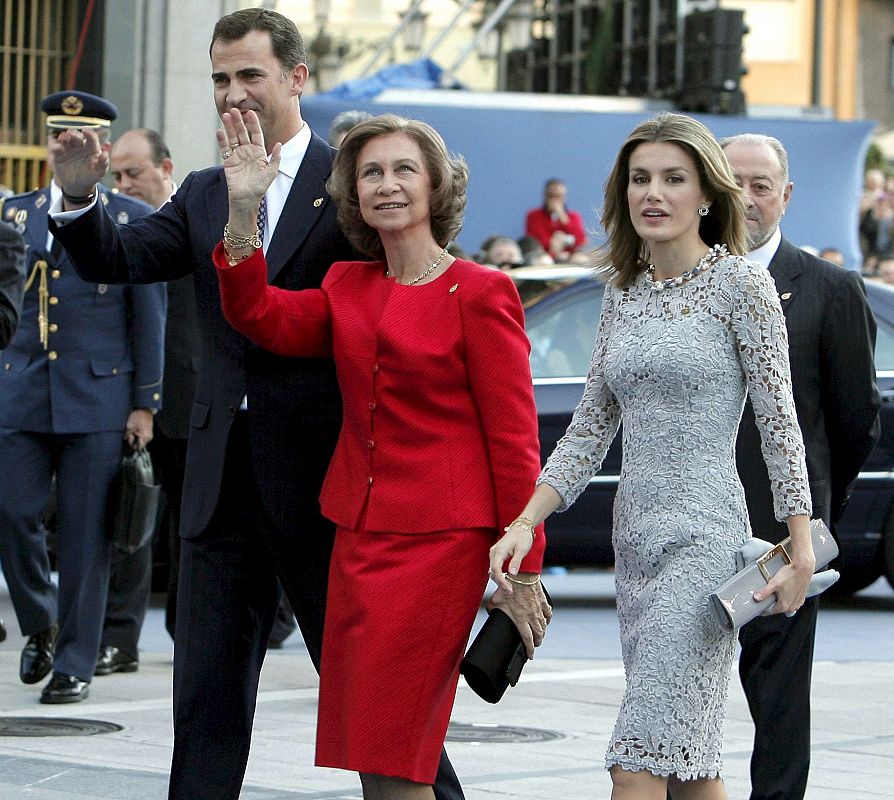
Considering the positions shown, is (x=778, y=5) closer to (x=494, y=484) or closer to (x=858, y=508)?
(x=858, y=508)

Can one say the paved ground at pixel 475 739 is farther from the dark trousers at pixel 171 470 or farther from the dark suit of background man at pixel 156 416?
the dark trousers at pixel 171 470

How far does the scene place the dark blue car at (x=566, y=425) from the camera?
10.3 metres

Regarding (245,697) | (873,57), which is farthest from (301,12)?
(873,57)

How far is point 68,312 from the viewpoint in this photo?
784 centimetres

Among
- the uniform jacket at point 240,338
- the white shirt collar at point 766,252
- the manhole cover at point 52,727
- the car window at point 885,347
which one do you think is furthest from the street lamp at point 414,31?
the uniform jacket at point 240,338

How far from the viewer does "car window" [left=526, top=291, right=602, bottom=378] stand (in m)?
10.5

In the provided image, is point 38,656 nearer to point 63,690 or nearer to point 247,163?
point 63,690

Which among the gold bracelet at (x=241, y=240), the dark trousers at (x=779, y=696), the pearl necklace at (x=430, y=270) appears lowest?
the dark trousers at (x=779, y=696)

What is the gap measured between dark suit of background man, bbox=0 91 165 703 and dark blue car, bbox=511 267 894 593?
288 cm

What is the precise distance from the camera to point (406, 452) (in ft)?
14.6

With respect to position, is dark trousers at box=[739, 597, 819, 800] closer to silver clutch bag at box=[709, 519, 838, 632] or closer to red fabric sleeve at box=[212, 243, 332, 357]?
silver clutch bag at box=[709, 519, 838, 632]

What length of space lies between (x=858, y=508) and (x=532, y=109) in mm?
7521

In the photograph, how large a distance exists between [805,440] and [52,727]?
293 centimetres

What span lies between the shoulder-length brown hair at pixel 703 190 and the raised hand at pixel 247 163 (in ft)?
2.62
